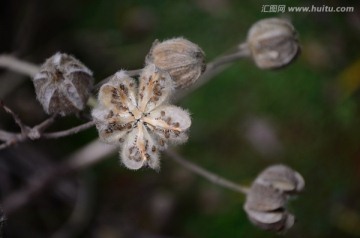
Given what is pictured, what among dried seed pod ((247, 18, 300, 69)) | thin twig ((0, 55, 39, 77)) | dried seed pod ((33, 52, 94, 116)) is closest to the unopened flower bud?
dried seed pod ((247, 18, 300, 69))

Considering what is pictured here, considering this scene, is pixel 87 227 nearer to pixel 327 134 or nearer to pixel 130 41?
pixel 130 41

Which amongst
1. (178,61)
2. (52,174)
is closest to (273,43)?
(178,61)

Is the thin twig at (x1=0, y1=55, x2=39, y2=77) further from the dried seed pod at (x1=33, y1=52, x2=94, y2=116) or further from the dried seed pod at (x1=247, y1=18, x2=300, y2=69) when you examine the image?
the dried seed pod at (x1=247, y1=18, x2=300, y2=69)

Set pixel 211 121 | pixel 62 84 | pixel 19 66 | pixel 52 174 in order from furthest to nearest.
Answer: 1. pixel 211 121
2. pixel 52 174
3. pixel 19 66
4. pixel 62 84

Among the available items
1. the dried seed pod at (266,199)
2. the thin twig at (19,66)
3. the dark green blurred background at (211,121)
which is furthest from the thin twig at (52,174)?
the dried seed pod at (266,199)

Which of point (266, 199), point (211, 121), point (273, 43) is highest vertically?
point (273, 43)

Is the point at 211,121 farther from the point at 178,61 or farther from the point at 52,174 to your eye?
the point at 178,61

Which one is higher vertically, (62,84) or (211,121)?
(62,84)
